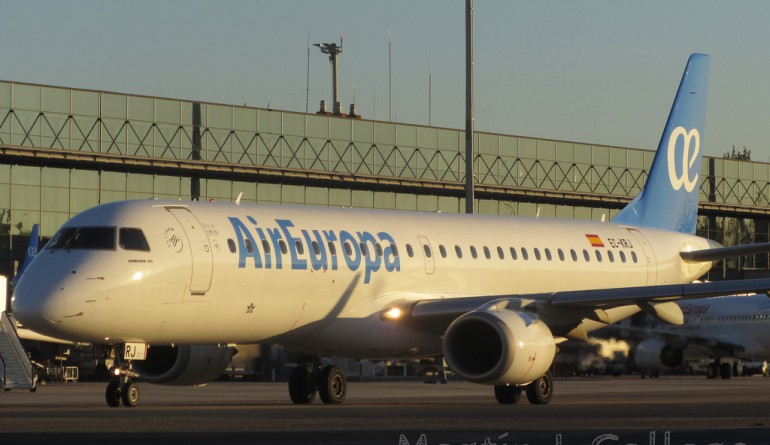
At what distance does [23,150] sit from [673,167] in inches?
994

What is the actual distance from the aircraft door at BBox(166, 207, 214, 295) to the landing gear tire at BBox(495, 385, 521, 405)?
6.60 meters

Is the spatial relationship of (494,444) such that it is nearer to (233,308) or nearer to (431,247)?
(233,308)

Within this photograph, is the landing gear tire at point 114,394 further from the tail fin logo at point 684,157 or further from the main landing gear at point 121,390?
the tail fin logo at point 684,157

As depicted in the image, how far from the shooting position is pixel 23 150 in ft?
174

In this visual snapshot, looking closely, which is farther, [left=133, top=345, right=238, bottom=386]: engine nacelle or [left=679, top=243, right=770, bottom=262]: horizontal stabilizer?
[left=679, top=243, right=770, bottom=262]: horizontal stabilizer

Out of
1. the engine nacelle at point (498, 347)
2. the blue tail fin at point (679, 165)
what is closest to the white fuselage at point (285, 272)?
the engine nacelle at point (498, 347)

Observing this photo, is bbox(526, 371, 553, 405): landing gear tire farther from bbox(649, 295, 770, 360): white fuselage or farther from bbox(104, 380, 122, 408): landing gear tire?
bbox(649, 295, 770, 360): white fuselage

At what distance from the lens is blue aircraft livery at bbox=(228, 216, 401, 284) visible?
1028 inches

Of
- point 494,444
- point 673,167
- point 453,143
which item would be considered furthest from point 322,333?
point 453,143

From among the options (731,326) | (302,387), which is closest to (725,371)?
(731,326)

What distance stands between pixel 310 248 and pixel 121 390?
15.5ft

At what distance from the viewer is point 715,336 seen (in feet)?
200

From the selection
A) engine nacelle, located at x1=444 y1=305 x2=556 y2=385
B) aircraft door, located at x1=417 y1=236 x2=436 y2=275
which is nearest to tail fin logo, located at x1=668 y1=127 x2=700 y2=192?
aircraft door, located at x1=417 y1=236 x2=436 y2=275

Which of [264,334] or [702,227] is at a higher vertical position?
[702,227]
